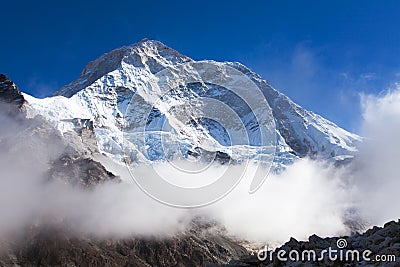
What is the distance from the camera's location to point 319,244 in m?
24.4

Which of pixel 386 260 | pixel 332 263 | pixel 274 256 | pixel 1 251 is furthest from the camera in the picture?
pixel 1 251

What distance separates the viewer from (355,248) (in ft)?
73.4

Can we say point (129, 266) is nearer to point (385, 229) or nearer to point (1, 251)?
point (1, 251)

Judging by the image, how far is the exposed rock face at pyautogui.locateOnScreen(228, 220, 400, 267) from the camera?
64.2ft

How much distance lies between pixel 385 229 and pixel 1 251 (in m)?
171

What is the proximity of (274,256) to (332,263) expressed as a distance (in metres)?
3.36

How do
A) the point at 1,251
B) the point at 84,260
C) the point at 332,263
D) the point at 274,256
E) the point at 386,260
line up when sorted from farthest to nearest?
the point at 84,260
the point at 1,251
the point at 274,256
the point at 332,263
the point at 386,260

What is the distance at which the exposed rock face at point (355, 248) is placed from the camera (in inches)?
770

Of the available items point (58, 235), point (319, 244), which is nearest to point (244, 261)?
point (319, 244)

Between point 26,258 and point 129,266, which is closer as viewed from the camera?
point 26,258

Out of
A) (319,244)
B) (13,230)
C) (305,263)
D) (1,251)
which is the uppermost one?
(13,230)

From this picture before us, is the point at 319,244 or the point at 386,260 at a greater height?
the point at 319,244

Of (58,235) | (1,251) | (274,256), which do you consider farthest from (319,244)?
(58,235)

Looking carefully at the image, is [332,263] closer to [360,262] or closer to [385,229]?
[360,262]
